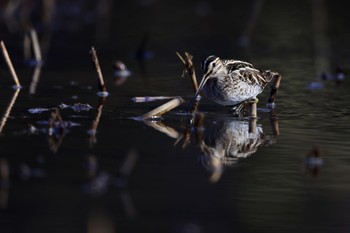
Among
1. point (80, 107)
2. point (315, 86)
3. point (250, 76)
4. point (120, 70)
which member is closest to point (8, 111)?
point (80, 107)

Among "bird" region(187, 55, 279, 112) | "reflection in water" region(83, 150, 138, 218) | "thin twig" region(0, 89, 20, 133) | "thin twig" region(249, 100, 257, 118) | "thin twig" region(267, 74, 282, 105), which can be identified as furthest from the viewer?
"thin twig" region(267, 74, 282, 105)

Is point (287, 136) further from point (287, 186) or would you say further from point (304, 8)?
point (304, 8)

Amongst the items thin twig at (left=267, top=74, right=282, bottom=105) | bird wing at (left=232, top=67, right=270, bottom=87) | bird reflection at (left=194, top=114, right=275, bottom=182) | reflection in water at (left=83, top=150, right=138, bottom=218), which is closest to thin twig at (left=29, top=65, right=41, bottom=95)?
bird wing at (left=232, top=67, right=270, bottom=87)

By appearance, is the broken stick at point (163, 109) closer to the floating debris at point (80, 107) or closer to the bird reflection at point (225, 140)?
the bird reflection at point (225, 140)

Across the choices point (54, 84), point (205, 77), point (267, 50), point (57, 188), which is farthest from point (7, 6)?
point (57, 188)

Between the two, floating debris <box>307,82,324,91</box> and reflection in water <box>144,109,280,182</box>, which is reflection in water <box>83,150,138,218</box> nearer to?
reflection in water <box>144,109,280,182</box>

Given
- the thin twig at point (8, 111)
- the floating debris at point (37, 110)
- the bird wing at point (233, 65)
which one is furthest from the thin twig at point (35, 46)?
the bird wing at point (233, 65)

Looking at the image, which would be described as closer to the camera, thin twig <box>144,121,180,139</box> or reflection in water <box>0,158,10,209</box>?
reflection in water <box>0,158,10,209</box>
